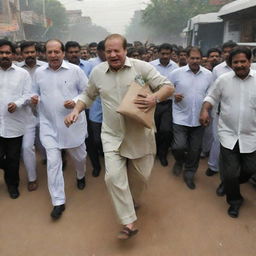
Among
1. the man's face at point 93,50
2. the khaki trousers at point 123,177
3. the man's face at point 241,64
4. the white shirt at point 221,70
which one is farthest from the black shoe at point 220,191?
the man's face at point 93,50

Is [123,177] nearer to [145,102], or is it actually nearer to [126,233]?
[126,233]

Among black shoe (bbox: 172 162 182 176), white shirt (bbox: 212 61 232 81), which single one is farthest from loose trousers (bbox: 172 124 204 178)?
white shirt (bbox: 212 61 232 81)

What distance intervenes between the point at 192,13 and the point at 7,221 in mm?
37884

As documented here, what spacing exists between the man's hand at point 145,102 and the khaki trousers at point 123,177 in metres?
0.60

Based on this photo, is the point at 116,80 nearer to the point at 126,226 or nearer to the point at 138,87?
the point at 138,87

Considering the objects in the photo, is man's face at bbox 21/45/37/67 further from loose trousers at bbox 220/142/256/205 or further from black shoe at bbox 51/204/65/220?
loose trousers at bbox 220/142/256/205

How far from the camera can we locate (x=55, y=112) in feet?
12.0

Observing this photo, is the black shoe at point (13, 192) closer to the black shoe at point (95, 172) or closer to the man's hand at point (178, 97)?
the black shoe at point (95, 172)

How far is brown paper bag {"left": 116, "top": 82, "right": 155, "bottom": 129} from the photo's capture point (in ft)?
9.04

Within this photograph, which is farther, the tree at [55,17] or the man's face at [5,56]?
the tree at [55,17]

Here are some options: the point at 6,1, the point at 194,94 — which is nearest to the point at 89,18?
the point at 6,1

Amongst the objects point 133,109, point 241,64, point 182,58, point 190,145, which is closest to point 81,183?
point 190,145

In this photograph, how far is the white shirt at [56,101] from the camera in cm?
366

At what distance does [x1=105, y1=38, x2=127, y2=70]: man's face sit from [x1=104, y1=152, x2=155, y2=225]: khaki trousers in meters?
0.90
